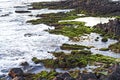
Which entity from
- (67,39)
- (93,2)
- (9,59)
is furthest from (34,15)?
(9,59)

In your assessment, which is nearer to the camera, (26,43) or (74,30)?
(26,43)

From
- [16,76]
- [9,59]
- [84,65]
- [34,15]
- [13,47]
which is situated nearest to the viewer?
[16,76]

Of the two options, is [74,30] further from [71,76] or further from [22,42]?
[71,76]

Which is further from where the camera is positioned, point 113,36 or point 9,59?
point 113,36

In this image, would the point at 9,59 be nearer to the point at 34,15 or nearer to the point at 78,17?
the point at 78,17

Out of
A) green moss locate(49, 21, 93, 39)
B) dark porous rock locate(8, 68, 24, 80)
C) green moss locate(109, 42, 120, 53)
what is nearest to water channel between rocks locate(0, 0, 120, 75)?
green moss locate(109, 42, 120, 53)

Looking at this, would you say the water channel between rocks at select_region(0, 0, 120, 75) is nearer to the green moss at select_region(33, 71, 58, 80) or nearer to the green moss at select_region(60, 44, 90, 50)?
the green moss at select_region(60, 44, 90, 50)

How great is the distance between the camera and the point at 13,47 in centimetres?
7231

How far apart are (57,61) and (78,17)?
2041 inches

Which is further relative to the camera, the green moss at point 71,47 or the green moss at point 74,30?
the green moss at point 74,30

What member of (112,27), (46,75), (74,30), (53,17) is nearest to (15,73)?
(46,75)

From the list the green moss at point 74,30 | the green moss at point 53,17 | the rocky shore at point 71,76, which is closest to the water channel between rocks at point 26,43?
the green moss at point 74,30

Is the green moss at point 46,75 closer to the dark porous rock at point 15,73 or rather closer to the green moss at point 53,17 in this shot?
the dark porous rock at point 15,73

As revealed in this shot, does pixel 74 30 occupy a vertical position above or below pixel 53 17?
below
